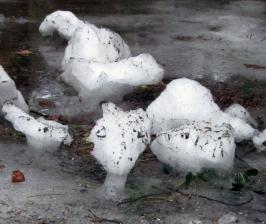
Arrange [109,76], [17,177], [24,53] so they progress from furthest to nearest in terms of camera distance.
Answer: [24,53] < [109,76] < [17,177]

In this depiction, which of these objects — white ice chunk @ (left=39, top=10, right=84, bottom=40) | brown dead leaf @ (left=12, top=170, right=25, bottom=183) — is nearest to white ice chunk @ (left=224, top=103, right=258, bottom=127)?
brown dead leaf @ (left=12, top=170, right=25, bottom=183)

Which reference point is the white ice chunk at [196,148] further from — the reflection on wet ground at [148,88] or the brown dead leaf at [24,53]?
the brown dead leaf at [24,53]

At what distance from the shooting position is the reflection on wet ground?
102 inches

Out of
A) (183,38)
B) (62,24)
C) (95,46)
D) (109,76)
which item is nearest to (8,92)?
(109,76)

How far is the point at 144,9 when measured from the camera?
627 cm

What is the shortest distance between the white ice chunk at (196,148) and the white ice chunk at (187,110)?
28cm

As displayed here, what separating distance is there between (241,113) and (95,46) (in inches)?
47.8

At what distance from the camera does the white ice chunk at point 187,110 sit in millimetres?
3205

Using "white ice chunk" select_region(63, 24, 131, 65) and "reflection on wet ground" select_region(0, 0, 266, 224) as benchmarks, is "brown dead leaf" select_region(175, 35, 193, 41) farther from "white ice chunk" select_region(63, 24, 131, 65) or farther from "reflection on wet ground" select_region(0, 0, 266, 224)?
"white ice chunk" select_region(63, 24, 131, 65)

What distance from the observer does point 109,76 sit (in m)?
3.77

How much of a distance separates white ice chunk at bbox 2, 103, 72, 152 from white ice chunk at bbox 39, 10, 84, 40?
1.76m

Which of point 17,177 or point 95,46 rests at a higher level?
point 95,46

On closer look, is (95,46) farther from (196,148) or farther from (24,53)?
(196,148)

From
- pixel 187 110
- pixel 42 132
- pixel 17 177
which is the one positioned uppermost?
pixel 187 110
